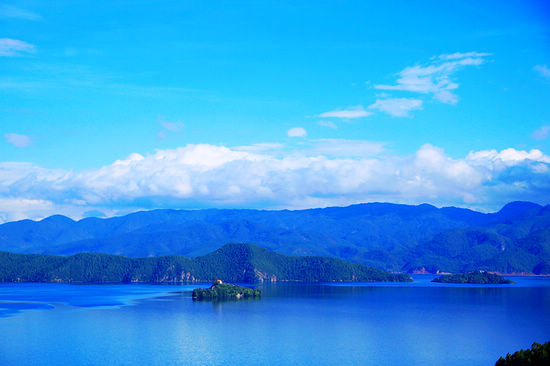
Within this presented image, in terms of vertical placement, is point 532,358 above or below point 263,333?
above

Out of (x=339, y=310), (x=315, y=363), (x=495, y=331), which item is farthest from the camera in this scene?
(x=339, y=310)

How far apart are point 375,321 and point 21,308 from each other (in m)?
93.8

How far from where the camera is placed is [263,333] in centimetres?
11719

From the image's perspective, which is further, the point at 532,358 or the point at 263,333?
the point at 263,333

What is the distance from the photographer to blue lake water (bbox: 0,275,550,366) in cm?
9419

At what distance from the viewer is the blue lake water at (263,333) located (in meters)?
94.2

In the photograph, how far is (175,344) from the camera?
105062 millimetres

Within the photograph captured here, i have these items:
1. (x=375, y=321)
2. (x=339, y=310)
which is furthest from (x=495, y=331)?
(x=339, y=310)

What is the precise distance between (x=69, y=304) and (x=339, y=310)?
261 ft

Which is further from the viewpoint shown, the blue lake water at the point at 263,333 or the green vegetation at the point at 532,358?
the blue lake water at the point at 263,333

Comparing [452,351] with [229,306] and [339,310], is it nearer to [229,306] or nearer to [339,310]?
[339,310]

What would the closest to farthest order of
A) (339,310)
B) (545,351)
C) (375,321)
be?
1. (545,351)
2. (375,321)
3. (339,310)

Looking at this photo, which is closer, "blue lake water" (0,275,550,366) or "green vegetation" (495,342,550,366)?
"green vegetation" (495,342,550,366)

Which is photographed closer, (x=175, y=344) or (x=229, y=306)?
(x=175, y=344)
